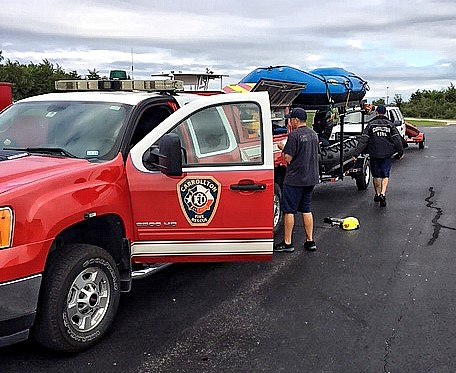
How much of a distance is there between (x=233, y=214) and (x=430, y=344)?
1876mm

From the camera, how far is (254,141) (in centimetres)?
519

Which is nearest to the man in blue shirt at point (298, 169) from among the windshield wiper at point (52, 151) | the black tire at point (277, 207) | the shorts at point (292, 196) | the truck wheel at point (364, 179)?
the shorts at point (292, 196)

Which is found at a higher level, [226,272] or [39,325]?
[39,325]

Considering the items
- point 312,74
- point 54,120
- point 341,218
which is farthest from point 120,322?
point 312,74

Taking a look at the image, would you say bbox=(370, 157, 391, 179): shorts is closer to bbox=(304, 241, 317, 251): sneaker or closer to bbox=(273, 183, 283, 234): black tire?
bbox=(273, 183, 283, 234): black tire

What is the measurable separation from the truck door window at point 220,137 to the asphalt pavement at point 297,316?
1369 mm

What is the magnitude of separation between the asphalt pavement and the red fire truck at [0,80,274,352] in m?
0.36

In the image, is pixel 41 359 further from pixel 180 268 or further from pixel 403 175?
pixel 403 175

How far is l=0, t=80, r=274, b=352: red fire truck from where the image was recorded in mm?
3795

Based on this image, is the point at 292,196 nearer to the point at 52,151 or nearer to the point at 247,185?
the point at 247,185

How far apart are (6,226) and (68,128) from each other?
157 cm

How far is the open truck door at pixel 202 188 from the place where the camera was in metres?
4.74

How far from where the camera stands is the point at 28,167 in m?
4.21

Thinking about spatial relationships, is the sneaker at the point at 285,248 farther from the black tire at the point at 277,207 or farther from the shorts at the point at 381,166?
the shorts at the point at 381,166
